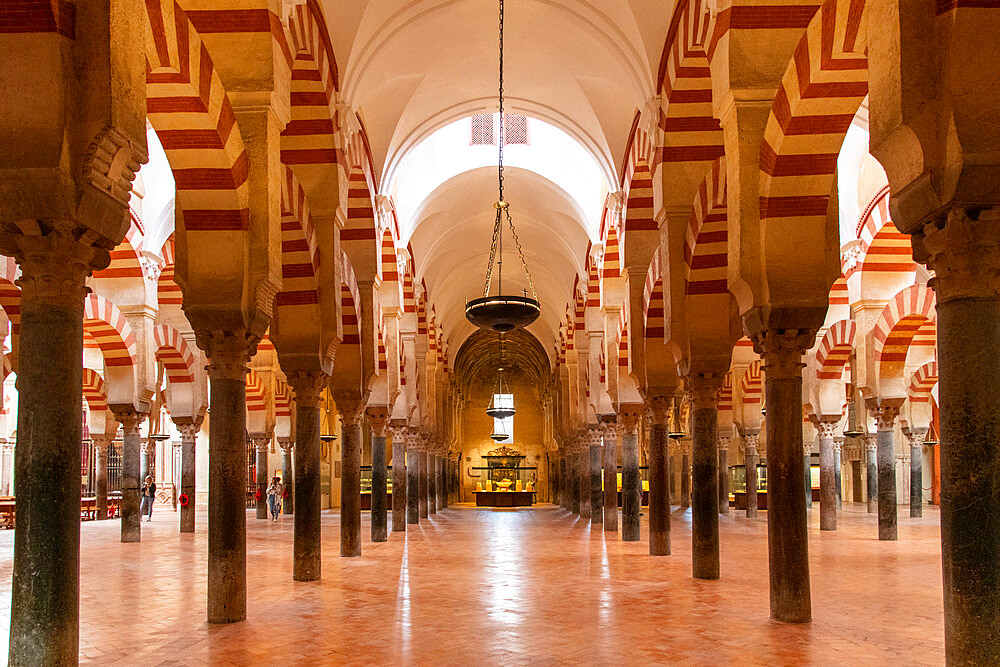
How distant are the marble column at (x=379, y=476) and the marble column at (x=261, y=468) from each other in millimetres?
5086

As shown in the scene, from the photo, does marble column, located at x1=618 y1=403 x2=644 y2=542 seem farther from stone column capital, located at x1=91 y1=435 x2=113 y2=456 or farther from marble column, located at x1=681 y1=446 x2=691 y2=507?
marble column, located at x1=681 y1=446 x2=691 y2=507

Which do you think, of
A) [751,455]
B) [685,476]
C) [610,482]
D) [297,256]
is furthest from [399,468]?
[685,476]

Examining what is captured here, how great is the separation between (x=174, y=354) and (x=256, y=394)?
4157 millimetres

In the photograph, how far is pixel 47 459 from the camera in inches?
148

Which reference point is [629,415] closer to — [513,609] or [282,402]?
[513,609]

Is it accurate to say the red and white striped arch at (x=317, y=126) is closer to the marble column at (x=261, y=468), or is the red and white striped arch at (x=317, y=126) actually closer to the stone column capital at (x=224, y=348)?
the stone column capital at (x=224, y=348)

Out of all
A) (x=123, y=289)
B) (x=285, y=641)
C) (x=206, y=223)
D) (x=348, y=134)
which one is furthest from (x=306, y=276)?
(x=123, y=289)

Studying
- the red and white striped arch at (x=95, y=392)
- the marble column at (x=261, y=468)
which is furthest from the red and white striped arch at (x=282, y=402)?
the red and white striped arch at (x=95, y=392)

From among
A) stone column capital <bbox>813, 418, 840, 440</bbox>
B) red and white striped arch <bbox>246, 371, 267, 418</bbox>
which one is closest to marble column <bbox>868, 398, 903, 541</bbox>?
stone column capital <bbox>813, 418, 840, 440</bbox>

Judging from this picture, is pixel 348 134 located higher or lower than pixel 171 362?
higher

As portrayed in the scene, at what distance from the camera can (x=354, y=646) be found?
221 inches

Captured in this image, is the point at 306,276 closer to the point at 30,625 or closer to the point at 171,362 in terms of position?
the point at 30,625

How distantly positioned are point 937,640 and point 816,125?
328 cm

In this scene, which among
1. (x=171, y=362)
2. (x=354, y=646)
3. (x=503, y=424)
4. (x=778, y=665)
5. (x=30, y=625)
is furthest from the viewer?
(x=503, y=424)
